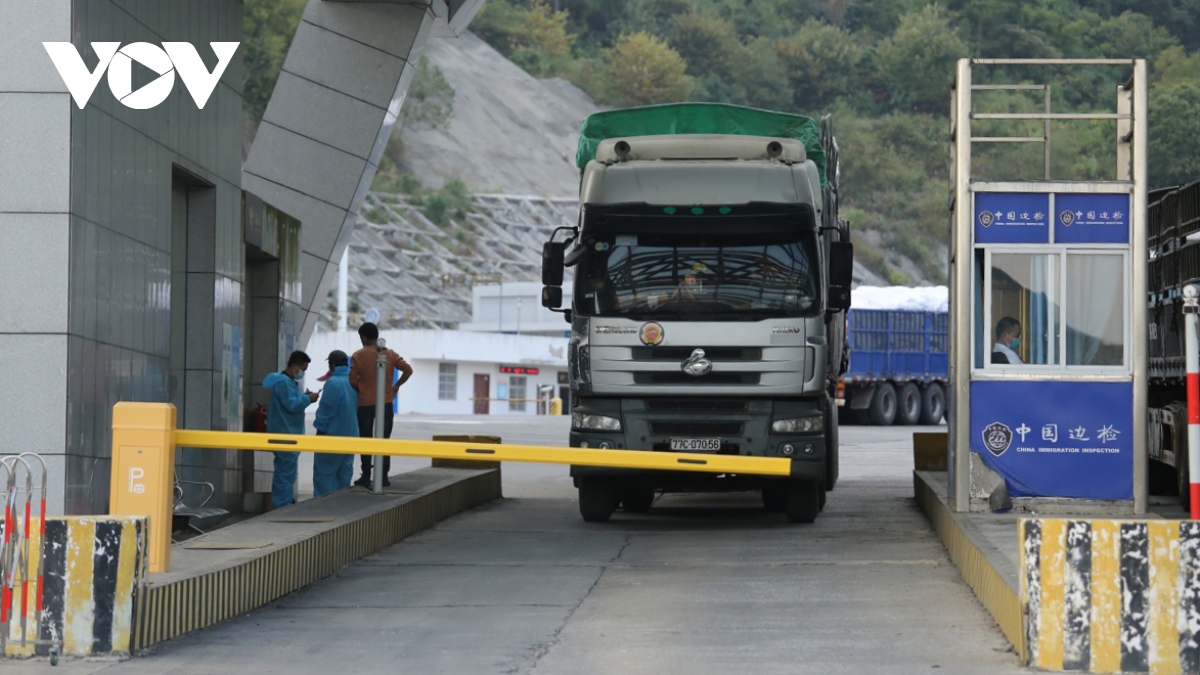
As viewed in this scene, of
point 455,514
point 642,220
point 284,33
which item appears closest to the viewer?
point 642,220

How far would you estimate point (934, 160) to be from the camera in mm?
171750

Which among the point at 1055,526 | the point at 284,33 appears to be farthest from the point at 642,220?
the point at 284,33

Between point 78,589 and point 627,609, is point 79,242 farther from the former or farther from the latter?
point 627,609

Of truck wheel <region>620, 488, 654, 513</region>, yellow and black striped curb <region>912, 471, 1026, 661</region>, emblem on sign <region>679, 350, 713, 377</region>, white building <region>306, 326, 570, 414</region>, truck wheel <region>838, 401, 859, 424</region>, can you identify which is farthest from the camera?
white building <region>306, 326, 570, 414</region>

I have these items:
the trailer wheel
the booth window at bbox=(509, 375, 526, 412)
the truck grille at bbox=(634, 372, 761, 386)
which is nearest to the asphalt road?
the trailer wheel

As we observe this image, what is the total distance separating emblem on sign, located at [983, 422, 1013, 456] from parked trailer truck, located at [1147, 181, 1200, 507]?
1.93m

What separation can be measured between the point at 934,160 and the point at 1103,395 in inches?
6426

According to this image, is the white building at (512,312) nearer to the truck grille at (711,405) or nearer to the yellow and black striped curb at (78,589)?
the truck grille at (711,405)

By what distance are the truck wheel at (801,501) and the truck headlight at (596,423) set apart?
1.89 meters

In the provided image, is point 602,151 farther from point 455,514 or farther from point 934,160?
point 934,160

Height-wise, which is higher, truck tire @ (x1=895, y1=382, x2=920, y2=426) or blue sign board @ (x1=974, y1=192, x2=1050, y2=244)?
blue sign board @ (x1=974, y1=192, x2=1050, y2=244)

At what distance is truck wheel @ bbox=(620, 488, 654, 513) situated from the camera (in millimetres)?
16688


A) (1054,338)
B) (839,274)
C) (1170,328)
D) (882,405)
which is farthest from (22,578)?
(882,405)

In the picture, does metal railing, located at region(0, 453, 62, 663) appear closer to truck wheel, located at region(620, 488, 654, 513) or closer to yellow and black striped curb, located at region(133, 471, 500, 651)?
yellow and black striped curb, located at region(133, 471, 500, 651)
